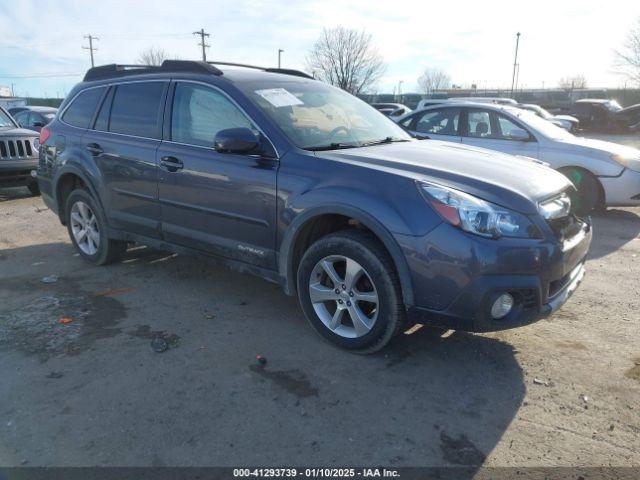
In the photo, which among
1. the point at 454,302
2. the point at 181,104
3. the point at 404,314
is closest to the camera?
the point at 454,302

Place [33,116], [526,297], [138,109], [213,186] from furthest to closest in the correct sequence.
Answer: [33,116]
[138,109]
[213,186]
[526,297]

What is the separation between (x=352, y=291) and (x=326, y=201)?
60 centimetres

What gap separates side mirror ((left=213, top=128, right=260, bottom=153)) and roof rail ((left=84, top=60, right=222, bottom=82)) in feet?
2.67

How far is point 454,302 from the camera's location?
9.76 feet

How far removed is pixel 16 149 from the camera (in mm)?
9414

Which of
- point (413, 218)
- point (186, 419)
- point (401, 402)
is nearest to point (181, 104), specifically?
point (413, 218)

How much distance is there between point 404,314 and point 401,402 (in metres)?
0.53

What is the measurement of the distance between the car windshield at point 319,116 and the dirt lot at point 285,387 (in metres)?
1.41

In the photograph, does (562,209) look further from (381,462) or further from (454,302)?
(381,462)

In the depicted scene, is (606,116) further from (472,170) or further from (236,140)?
(236,140)

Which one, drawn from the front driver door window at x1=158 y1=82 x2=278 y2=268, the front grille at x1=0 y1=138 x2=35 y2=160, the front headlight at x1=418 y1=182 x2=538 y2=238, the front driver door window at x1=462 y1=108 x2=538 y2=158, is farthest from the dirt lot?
the front grille at x1=0 y1=138 x2=35 y2=160

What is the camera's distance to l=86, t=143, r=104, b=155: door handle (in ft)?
16.2

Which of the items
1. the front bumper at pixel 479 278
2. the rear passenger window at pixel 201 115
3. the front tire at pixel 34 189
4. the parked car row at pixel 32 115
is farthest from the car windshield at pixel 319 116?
the parked car row at pixel 32 115

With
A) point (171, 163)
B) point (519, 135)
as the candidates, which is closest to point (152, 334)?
point (171, 163)
